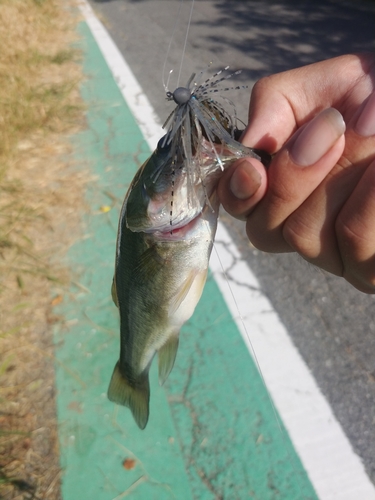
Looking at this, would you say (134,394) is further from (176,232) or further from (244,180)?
(244,180)

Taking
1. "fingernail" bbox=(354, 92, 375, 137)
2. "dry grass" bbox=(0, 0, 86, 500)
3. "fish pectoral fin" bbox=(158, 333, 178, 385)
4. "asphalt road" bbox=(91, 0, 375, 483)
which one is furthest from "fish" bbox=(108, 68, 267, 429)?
"asphalt road" bbox=(91, 0, 375, 483)

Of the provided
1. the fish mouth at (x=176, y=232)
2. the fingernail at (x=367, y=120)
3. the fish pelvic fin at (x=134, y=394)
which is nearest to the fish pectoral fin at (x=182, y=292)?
the fish mouth at (x=176, y=232)

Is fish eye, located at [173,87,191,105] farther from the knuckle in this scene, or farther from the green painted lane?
the green painted lane

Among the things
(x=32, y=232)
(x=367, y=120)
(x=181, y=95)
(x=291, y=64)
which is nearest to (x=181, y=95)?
(x=181, y=95)

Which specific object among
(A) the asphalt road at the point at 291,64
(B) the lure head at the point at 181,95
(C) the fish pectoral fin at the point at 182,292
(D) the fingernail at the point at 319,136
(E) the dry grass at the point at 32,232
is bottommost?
(E) the dry grass at the point at 32,232

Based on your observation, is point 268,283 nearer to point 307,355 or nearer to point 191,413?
point 307,355

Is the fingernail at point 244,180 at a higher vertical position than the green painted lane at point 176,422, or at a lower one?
higher

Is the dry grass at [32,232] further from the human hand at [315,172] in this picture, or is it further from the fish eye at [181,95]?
the fish eye at [181,95]
